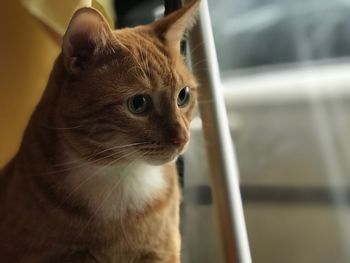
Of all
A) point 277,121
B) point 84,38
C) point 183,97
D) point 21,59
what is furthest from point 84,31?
point 277,121

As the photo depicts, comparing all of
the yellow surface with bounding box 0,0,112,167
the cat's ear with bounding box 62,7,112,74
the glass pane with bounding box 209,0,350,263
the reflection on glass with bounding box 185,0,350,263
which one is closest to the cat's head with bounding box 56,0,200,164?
the cat's ear with bounding box 62,7,112,74

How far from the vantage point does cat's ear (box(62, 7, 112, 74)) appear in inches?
31.3

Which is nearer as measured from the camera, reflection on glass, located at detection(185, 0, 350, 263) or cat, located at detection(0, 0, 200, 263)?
cat, located at detection(0, 0, 200, 263)

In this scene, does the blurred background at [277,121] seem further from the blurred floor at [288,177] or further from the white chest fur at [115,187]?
the white chest fur at [115,187]

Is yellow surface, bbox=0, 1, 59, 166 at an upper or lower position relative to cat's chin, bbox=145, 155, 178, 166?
upper

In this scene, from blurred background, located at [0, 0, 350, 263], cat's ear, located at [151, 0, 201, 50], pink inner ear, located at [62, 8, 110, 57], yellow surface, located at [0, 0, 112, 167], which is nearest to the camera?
pink inner ear, located at [62, 8, 110, 57]

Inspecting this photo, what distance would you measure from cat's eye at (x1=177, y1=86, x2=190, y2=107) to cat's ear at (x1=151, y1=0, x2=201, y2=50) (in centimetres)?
10

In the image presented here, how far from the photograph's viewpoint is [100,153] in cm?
85

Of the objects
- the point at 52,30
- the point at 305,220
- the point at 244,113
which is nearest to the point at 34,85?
the point at 52,30

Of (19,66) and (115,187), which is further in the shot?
(19,66)

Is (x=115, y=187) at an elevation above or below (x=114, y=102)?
below

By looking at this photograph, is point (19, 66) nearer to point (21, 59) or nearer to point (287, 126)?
point (21, 59)

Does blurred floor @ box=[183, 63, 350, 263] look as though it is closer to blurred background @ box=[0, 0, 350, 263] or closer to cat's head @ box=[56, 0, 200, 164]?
blurred background @ box=[0, 0, 350, 263]

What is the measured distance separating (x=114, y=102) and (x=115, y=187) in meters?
0.17
